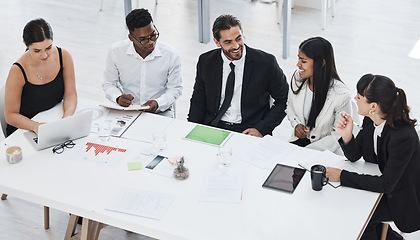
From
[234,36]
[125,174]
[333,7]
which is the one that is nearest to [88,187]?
[125,174]

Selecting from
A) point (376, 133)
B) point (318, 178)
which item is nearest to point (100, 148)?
point (318, 178)

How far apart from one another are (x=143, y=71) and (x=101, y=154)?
33.2 inches

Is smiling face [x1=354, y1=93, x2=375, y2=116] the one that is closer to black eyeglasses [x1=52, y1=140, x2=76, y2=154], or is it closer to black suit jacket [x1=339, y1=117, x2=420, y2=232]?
black suit jacket [x1=339, y1=117, x2=420, y2=232]

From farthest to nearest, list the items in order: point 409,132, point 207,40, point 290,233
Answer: point 207,40, point 409,132, point 290,233

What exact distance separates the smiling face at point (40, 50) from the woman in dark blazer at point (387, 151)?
5.53ft

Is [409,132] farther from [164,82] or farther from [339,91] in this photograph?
[164,82]

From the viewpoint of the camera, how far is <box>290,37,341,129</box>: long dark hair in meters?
3.26

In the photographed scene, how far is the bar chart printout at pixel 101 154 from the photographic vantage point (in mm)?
3004

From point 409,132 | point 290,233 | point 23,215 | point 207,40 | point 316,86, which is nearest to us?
point 290,233

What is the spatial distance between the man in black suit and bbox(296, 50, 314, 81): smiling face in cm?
24

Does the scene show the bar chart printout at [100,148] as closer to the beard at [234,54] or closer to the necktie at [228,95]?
the necktie at [228,95]

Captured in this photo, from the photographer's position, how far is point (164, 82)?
382cm

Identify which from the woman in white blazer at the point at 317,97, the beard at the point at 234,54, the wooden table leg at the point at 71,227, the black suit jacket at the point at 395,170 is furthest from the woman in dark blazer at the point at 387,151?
the wooden table leg at the point at 71,227

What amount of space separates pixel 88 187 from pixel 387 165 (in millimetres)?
1418
